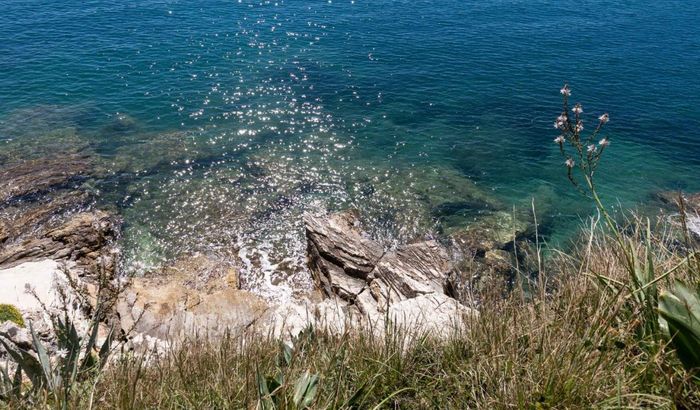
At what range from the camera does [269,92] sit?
78.7ft

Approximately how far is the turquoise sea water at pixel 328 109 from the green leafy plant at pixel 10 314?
161 inches

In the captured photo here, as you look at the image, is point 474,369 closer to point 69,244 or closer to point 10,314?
point 10,314

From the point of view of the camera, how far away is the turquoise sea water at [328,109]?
16.5 metres

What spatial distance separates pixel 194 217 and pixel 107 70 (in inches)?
595

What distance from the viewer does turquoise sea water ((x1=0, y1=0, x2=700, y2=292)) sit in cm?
1647

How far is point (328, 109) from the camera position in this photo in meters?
22.6

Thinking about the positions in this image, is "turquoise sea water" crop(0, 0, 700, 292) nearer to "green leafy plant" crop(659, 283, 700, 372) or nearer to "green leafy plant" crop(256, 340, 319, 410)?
"green leafy plant" crop(256, 340, 319, 410)

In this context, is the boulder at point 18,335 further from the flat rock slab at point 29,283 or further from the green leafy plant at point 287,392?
the green leafy plant at point 287,392

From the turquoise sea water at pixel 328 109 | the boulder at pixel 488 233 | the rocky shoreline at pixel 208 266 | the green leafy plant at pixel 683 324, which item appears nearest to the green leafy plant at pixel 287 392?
the green leafy plant at pixel 683 324

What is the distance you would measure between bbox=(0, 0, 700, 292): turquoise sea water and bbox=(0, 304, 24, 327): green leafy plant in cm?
408

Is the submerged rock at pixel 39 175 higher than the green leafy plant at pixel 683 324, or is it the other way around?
the green leafy plant at pixel 683 324

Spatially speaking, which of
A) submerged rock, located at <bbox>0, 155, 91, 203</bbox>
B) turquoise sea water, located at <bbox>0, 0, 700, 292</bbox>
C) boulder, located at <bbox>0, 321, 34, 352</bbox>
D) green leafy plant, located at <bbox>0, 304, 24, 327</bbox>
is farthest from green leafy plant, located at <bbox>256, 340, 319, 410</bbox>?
submerged rock, located at <bbox>0, 155, 91, 203</bbox>

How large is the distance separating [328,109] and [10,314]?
51.4 ft

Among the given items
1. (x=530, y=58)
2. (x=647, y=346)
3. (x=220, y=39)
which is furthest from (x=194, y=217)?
(x=530, y=58)
